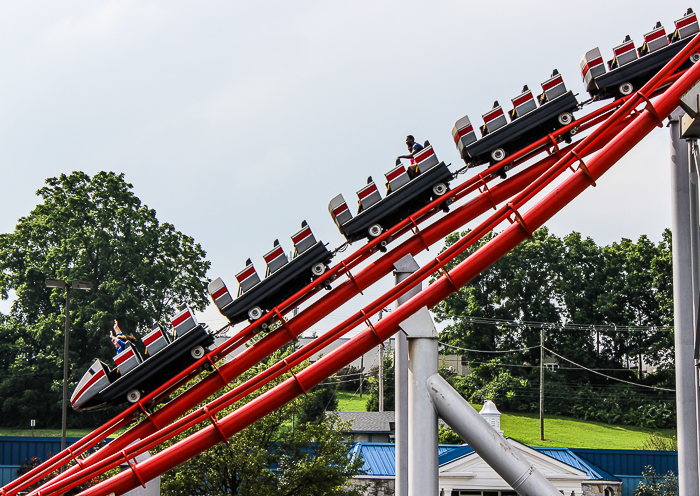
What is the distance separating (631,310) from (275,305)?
61.2 meters

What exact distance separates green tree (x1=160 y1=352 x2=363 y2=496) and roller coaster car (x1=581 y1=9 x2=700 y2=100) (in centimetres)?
1410

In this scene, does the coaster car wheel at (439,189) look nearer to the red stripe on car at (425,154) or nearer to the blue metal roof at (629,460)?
the red stripe on car at (425,154)

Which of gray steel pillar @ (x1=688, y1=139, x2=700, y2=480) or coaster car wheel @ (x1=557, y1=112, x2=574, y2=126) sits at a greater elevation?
coaster car wheel @ (x1=557, y1=112, x2=574, y2=126)

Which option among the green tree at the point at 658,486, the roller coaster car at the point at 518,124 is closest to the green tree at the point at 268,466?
the roller coaster car at the point at 518,124

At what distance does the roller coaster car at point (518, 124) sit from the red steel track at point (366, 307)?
0.37 m

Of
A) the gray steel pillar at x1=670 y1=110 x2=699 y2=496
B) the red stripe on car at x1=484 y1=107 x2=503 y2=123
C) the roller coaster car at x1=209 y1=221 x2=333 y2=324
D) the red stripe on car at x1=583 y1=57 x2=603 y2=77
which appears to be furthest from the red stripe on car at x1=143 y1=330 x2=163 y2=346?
the red stripe on car at x1=583 y1=57 x2=603 y2=77

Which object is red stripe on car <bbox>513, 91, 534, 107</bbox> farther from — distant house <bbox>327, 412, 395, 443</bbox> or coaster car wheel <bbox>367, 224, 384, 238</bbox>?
distant house <bbox>327, 412, 395, 443</bbox>

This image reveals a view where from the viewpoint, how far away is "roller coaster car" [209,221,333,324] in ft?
42.7

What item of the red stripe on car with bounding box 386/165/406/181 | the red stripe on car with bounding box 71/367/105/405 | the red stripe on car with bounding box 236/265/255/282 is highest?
the red stripe on car with bounding box 386/165/406/181

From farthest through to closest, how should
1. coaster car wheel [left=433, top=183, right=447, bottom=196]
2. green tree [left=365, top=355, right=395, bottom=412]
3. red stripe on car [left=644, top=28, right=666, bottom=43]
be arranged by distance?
1. green tree [left=365, top=355, right=395, bottom=412]
2. red stripe on car [left=644, top=28, right=666, bottom=43]
3. coaster car wheel [left=433, top=183, right=447, bottom=196]

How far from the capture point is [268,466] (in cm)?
2331

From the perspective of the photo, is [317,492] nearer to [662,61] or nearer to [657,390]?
[662,61]

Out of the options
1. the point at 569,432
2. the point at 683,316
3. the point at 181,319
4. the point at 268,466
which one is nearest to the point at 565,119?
the point at 683,316

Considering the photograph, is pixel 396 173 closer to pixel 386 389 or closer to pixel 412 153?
pixel 412 153
